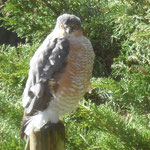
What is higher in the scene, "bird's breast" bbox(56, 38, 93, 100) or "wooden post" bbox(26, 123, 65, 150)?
"bird's breast" bbox(56, 38, 93, 100)

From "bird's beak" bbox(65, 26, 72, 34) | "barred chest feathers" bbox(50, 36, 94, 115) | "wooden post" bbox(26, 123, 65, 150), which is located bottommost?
"wooden post" bbox(26, 123, 65, 150)

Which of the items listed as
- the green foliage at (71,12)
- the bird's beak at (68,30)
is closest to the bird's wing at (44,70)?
the bird's beak at (68,30)

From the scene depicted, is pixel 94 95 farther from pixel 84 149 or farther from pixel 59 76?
pixel 59 76

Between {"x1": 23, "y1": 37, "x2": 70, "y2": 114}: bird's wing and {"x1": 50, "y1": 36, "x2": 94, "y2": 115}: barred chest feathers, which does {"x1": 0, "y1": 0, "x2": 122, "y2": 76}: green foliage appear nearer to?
{"x1": 50, "y1": 36, "x2": 94, "y2": 115}: barred chest feathers

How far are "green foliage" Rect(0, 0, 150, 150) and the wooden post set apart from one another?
0.49 meters

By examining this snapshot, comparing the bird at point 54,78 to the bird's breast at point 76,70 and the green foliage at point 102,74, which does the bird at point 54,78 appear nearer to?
the bird's breast at point 76,70

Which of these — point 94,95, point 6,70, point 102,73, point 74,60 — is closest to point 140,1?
point 102,73

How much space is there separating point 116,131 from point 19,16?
1748 mm

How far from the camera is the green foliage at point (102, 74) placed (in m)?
2.07

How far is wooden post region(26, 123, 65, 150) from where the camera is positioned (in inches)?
59.7

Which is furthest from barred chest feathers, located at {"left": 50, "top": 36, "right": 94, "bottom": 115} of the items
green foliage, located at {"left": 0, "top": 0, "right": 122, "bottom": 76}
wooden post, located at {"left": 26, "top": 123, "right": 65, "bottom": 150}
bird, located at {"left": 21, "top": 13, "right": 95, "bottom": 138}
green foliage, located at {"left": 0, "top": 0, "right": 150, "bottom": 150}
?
green foliage, located at {"left": 0, "top": 0, "right": 122, "bottom": 76}

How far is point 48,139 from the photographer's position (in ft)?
5.01

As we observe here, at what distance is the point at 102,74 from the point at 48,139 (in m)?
1.71

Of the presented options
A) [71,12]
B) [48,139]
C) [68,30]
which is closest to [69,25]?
[68,30]
